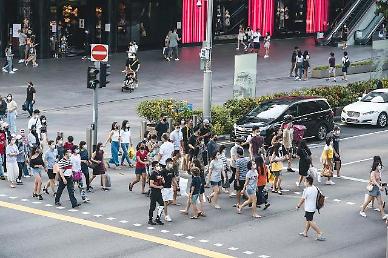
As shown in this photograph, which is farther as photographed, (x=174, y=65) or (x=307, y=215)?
(x=174, y=65)

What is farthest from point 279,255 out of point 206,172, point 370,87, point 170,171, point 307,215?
point 370,87

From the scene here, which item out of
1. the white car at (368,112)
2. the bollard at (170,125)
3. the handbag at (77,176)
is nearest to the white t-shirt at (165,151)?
the handbag at (77,176)

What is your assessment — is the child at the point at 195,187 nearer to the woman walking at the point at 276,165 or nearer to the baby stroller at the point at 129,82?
the woman walking at the point at 276,165

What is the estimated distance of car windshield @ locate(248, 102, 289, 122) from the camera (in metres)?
34.1

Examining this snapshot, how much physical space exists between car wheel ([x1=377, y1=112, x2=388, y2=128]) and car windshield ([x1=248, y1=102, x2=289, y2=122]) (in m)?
5.71

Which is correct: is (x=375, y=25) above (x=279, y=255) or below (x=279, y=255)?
above

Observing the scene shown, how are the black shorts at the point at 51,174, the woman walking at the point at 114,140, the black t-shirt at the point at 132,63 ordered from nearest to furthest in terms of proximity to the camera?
the black shorts at the point at 51,174 < the woman walking at the point at 114,140 < the black t-shirt at the point at 132,63

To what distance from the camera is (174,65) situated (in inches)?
2042

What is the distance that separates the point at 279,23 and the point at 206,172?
37.1 m

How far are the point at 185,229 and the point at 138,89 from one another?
2138 cm

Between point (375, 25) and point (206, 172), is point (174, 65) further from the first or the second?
point (206, 172)

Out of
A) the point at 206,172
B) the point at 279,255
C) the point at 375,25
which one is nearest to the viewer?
the point at 279,255

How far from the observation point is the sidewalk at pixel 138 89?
3791 centimetres

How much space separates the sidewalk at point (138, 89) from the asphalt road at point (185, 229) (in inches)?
347
